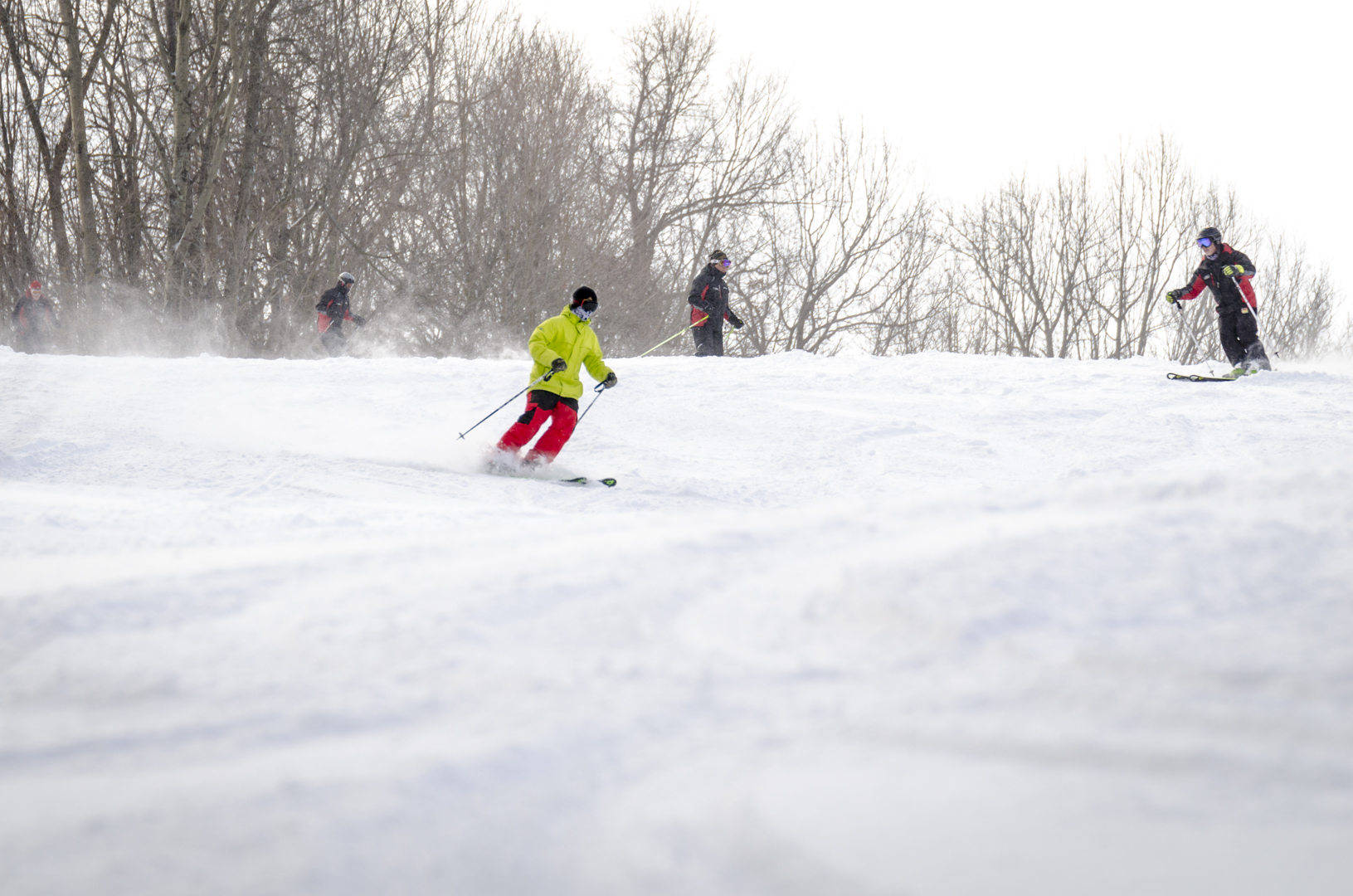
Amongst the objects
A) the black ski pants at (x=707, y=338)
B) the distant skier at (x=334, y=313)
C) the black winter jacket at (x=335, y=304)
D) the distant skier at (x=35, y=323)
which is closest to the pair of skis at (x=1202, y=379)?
the black ski pants at (x=707, y=338)

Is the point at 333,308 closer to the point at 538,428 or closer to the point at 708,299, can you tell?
the point at 708,299

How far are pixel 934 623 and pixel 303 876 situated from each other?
4.48ft

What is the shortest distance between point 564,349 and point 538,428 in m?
0.61

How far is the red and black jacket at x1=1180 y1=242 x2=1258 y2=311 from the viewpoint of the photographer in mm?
9336

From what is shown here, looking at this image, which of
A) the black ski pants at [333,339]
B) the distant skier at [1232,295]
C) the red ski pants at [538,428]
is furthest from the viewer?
the black ski pants at [333,339]

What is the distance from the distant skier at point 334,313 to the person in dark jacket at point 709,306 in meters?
5.31

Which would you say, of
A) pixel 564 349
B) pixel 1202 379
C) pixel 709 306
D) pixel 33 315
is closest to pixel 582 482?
pixel 564 349

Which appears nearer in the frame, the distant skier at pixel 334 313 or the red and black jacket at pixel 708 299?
the red and black jacket at pixel 708 299

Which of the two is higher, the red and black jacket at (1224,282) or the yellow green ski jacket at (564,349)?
the red and black jacket at (1224,282)

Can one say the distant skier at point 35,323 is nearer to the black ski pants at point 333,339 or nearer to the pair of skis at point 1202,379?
the black ski pants at point 333,339

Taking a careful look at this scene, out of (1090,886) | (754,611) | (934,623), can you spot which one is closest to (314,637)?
(754,611)

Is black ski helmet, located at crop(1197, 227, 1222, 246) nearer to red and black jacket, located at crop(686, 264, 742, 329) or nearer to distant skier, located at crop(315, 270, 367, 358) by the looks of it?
red and black jacket, located at crop(686, 264, 742, 329)

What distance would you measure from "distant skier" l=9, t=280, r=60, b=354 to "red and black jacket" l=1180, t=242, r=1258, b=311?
648 inches

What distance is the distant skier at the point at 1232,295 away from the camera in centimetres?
933
